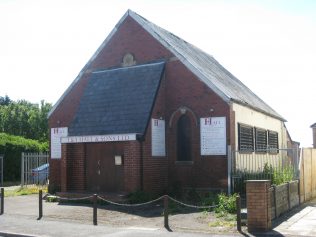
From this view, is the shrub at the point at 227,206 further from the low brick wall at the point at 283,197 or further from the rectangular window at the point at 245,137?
the rectangular window at the point at 245,137

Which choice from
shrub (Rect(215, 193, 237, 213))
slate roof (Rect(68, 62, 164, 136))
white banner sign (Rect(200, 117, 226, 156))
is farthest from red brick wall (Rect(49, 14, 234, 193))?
shrub (Rect(215, 193, 237, 213))

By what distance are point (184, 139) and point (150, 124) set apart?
188 cm

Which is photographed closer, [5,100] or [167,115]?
[167,115]

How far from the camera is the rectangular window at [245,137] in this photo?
65.7 feet

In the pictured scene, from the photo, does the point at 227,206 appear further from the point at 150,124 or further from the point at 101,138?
the point at 101,138

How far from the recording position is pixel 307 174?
18.9m

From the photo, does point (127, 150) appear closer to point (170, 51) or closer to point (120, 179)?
point (120, 179)

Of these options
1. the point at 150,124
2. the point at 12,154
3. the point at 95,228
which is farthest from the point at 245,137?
the point at 12,154

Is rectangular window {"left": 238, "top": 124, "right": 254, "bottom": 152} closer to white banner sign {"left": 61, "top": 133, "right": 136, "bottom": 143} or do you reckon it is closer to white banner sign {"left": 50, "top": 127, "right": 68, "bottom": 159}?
white banner sign {"left": 61, "top": 133, "right": 136, "bottom": 143}

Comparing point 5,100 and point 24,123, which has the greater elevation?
point 5,100

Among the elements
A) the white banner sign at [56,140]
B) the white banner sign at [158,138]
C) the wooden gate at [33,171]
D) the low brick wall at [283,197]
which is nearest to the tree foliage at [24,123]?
the wooden gate at [33,171]

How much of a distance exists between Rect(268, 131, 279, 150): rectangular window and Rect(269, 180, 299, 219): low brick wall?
331 inches

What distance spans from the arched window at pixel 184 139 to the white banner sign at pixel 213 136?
82 cm

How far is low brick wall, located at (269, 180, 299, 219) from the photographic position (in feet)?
43.6
